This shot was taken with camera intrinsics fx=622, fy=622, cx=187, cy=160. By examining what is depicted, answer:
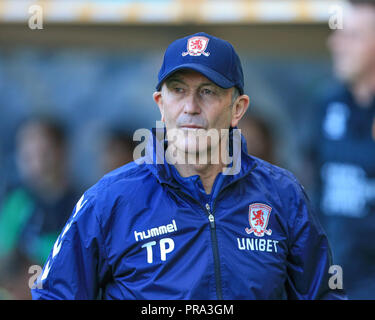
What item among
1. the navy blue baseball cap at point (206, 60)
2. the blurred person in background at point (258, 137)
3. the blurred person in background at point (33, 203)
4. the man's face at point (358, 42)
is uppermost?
the man's face at point (358, 42)

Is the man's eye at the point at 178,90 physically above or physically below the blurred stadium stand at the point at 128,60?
below

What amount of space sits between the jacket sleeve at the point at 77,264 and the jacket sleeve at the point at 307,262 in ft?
2.60

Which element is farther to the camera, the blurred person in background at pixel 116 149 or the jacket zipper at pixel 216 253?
the blurred person in background at pixel 116 149

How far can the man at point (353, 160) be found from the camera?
16.0ft

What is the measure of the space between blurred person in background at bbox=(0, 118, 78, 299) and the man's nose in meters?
3.47

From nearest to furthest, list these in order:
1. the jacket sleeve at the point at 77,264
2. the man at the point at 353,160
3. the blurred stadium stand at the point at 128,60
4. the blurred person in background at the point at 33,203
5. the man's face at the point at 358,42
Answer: the jacket sleeve at the point at 77,264 → the man at the point at 353,160 → the man's face at the point at 358,42 → the blurred stadium stand at the point at 128,60 → the blurred person in background at the point at 33,203

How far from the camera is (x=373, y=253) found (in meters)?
4.88

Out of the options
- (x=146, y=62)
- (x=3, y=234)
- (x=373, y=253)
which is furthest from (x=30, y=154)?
(x=373, y=253)

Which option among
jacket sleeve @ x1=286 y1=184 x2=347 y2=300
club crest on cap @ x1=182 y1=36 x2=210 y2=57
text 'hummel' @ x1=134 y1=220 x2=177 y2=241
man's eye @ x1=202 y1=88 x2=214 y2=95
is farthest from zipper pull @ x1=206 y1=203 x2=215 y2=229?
club crest on cap @ x1=182 y1=36 x2=210 y2=57

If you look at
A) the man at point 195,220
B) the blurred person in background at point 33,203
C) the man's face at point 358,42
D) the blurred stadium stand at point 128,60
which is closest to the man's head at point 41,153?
the blurred person in background at point 33,203

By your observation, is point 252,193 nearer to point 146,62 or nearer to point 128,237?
point 128,237

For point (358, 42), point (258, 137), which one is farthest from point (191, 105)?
point (258, 137)

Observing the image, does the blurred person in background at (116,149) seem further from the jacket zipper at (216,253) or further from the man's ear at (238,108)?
the jacket zipper at (216,253)

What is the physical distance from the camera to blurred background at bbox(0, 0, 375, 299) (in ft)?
18.5
